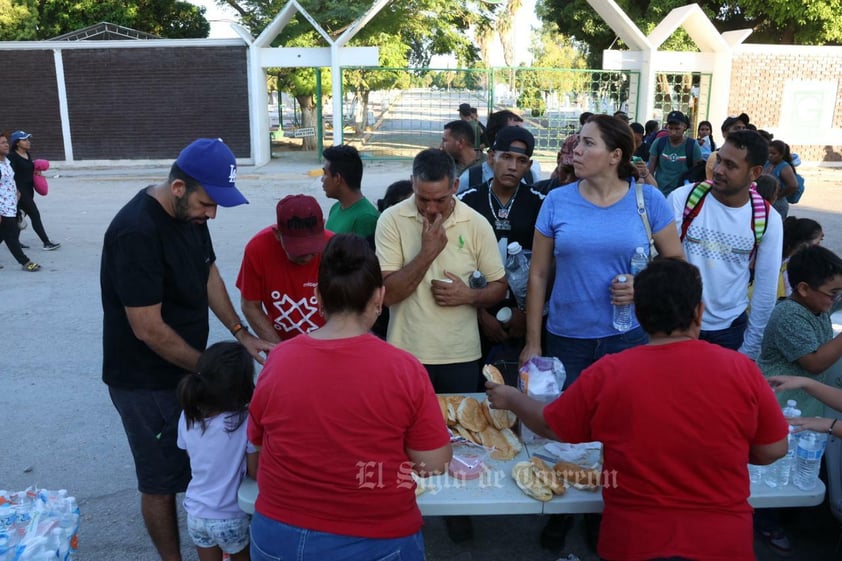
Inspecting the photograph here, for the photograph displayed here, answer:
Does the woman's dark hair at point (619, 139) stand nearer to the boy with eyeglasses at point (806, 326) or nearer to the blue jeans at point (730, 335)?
the boy with eyeglasses at point (806, 326)

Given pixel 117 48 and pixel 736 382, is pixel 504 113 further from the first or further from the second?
pixel 117 48

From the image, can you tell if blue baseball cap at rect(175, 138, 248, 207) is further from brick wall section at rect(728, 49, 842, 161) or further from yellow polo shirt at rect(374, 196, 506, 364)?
brick wall section at rect(728, 49, 842, 161)

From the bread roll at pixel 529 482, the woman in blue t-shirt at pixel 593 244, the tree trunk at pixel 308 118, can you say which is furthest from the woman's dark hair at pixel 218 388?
the tree trunk at pixel 308 118

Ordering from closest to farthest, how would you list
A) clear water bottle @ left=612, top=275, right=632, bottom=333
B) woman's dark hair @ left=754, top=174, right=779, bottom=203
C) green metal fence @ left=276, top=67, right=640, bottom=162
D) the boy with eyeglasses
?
the boy with eyeglasses
clear water bottle @ left=612, top=275, right=632, bottom=333
woman's dark hair @ left=754, top=174, right=779, bottom=203
green metal fence @ left=276, top=67, right=640, bottom=162

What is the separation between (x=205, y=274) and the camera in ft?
10.2

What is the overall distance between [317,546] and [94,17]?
89.0 feet

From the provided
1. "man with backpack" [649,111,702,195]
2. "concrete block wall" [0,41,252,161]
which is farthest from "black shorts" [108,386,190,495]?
"concrete block wall" [0,41,252,161]

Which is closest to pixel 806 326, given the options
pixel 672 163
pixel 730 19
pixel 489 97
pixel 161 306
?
pixel 161 306

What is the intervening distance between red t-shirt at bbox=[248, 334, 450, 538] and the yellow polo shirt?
1.25 metres

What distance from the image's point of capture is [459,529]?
138 inches

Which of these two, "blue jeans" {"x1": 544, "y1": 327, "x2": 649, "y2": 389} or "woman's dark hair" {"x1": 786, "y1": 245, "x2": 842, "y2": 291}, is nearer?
"woman's dark hair" {"x1": 786, "y1": 245, "x2": 842, "y2": 291}

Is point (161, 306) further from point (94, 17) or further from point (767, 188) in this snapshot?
point (94, 17)

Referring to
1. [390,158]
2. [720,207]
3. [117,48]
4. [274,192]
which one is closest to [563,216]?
[720,207]

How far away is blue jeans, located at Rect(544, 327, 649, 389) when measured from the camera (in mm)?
3254
